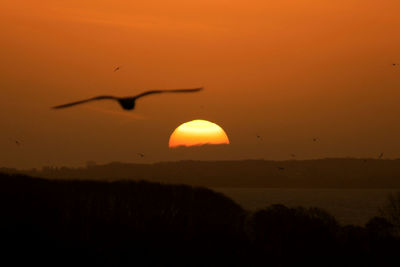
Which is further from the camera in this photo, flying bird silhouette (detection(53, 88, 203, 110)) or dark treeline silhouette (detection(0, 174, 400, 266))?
dark treeline silhouette (detection(0, 174, 400, 266))

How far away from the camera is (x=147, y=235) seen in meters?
48.2

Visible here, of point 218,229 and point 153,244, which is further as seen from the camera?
point 218,229

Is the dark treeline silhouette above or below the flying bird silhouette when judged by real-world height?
below

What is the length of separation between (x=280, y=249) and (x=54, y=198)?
58.0 feet

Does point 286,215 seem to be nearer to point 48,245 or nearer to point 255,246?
point 255,246

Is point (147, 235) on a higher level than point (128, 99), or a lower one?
lower

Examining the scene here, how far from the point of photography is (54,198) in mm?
56594

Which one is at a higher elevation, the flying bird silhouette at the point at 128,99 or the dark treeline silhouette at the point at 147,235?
the flying bird silhouette at the point at 128,99

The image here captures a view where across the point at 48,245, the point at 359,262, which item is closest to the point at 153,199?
the point at 359,262

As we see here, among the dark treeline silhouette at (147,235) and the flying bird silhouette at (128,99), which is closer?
the flying bird silhouette at (128,99)

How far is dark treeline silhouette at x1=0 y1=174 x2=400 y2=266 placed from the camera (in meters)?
43.5

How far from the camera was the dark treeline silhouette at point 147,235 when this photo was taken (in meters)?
43.5

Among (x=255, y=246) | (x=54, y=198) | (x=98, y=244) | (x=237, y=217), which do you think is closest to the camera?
(x=98, y=244)

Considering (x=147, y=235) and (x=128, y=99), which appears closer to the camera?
(x=128, y=99)
